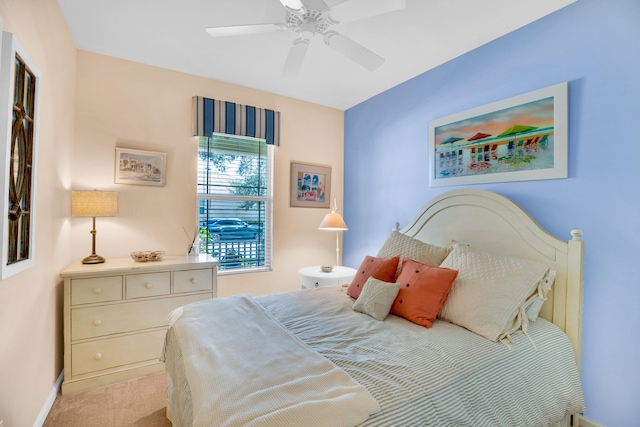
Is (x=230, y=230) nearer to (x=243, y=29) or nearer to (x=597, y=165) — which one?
(x=243, y=29)


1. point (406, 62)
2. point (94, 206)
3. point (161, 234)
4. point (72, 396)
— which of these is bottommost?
point (72, 396)

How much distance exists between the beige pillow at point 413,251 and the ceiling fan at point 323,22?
1.26 metres

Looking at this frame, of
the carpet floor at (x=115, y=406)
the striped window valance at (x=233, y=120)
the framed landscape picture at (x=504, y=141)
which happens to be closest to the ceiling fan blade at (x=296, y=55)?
the striped window valance at (x=233, y=120)

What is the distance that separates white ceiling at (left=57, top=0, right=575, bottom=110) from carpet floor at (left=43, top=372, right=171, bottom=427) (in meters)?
2.57

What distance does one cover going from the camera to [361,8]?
4.99ft

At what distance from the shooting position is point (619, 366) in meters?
1.63

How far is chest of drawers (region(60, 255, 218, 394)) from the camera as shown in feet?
6.70

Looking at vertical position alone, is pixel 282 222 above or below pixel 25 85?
below

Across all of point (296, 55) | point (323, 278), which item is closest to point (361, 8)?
point (296, 55)

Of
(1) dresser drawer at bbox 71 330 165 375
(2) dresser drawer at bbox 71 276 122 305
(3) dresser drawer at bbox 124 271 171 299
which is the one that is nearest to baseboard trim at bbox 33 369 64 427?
(1) dresser drawer at bbox 71 330 165 375

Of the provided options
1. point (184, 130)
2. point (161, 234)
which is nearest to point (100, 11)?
point (184, 130)

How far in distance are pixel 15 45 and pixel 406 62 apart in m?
2.48

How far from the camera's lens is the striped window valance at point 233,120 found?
9.49 feet

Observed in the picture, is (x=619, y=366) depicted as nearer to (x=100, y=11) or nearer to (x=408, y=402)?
(x=408, y=402)
